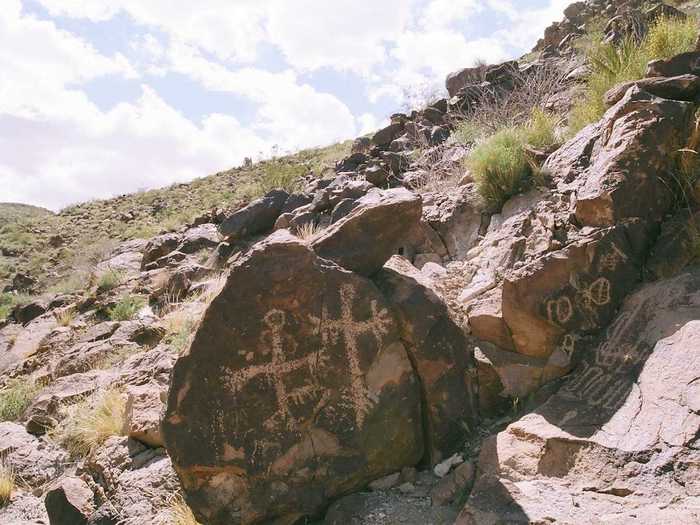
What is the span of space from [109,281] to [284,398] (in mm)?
8409

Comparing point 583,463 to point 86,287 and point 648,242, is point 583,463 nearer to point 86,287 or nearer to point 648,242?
point 648,242

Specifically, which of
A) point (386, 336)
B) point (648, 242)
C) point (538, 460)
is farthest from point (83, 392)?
point (648, 242)

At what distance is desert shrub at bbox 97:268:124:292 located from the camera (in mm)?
10461

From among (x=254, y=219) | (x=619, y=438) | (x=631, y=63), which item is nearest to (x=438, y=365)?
(x=619, y=438)

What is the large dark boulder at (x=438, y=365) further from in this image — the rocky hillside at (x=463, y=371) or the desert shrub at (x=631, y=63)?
the desert shrub at (x=631, y=63)

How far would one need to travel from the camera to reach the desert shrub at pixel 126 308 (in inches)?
336

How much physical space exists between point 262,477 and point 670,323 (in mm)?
2444

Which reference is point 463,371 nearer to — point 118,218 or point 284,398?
point 284,398

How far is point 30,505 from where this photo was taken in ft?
16.9

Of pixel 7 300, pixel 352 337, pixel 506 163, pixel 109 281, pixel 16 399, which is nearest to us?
pixel 352 337

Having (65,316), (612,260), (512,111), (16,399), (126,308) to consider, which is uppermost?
(512,111)

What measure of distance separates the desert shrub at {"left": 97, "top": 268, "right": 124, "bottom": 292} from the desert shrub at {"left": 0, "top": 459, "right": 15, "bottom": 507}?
5.15m

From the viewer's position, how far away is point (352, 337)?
336cm

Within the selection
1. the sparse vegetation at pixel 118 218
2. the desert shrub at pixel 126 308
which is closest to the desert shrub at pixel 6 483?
the desert shrub at pixel 126 308
